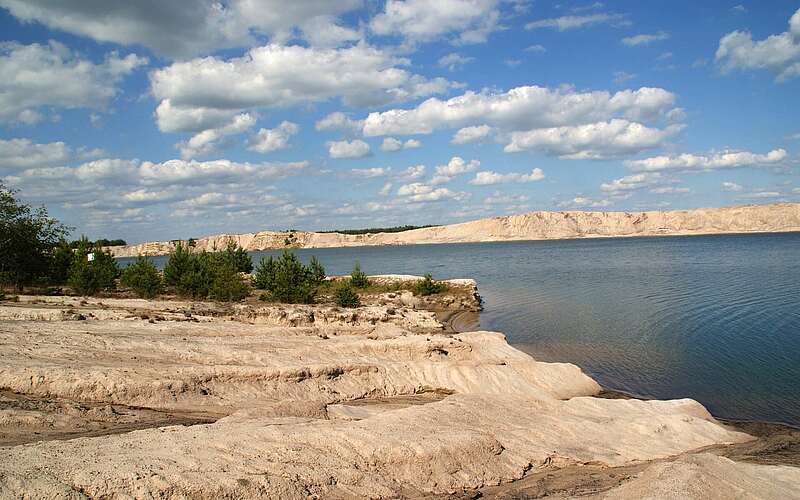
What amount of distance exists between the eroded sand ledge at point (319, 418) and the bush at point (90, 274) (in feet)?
44.7

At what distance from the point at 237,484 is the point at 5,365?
799cm

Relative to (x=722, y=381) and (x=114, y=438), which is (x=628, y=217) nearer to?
(x=722, y=381)

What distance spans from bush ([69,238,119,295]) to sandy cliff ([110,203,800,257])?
124 metres

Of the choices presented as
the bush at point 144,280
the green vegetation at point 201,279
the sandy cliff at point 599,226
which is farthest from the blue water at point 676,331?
the sandy cliff at point 599,226

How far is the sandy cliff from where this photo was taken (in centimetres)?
16200

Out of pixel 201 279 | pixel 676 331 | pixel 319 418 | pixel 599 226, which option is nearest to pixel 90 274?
pixel 201 279

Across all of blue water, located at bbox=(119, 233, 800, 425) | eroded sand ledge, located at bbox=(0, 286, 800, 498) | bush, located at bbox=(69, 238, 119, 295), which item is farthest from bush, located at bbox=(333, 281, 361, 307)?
bush, located at bbox=(69, 238, 119, 295)

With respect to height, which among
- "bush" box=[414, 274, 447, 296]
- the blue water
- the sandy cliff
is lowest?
the blue water

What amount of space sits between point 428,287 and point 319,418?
29.4 m

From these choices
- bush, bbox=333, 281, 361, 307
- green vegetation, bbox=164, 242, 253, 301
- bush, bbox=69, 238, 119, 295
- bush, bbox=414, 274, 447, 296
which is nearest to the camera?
bush, bbox=69, 238, 119, 295

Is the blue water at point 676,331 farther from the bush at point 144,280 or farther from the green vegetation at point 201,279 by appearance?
the bush at point 144,280

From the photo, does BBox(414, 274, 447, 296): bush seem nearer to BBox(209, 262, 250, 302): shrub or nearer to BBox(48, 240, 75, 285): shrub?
BBox(209, 262, 250, 302): shrub

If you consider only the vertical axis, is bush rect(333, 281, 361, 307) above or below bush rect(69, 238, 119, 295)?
below

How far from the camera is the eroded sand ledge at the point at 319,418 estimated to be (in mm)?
7988
